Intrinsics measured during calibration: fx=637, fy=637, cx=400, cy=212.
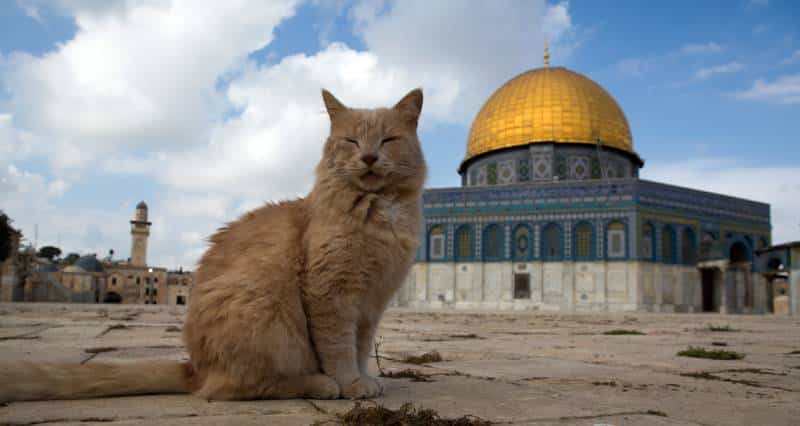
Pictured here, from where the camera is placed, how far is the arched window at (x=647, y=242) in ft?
82.9

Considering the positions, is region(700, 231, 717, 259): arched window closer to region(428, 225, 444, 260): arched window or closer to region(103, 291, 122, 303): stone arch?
region(428, 225, 444, 260): arched window

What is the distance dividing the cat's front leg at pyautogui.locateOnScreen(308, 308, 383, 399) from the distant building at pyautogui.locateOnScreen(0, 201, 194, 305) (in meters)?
34.1

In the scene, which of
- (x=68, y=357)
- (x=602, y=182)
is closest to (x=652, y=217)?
(x=602, y=182)

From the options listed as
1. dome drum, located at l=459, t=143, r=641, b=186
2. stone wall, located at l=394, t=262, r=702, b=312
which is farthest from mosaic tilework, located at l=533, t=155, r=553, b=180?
stone wall, located at l=394, t=262, r=702, b=312

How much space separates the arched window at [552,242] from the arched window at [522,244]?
57cm

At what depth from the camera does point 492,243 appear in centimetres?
2741

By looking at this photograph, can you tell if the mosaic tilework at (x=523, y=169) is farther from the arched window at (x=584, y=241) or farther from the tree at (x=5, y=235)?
the tree at (x=5, y=235)

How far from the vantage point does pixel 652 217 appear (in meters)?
25.6

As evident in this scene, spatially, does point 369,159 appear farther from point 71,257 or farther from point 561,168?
point 71,257

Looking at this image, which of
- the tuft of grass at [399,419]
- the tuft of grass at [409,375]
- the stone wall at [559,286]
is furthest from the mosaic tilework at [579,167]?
the tuft of grass at [399,419]

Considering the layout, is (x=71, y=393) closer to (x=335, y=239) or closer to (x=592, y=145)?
(x=335, y=239)

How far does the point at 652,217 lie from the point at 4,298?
26.2m

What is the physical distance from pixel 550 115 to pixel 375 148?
27.5m

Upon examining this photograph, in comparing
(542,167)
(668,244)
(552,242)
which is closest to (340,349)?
(552,242)
